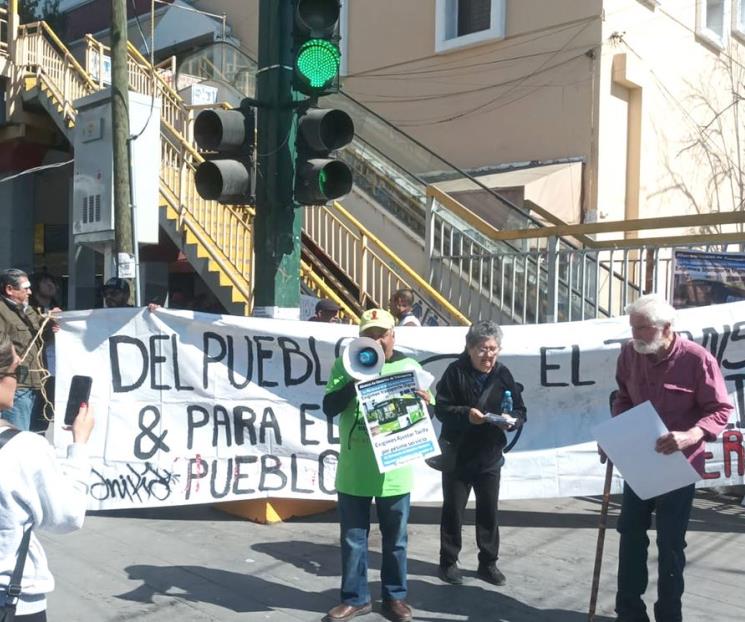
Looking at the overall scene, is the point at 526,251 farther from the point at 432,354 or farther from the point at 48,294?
the point at 48,294

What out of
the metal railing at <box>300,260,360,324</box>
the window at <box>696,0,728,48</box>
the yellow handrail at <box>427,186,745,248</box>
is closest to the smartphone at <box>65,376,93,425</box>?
the yellow handrail at <box>427,186,745,248</box>

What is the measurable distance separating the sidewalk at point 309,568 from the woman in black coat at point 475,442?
21 centimetres

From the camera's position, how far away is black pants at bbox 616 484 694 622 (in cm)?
457

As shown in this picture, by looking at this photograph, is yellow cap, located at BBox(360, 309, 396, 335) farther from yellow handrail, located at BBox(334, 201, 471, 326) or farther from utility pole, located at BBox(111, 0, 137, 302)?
utility pole, located at BBox(111, 0, 137, 302)

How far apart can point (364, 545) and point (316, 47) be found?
11.5 ft

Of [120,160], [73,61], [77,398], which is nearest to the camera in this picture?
[77,398]

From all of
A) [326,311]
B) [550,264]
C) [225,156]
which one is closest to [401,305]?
[326,311]

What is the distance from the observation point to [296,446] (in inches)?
262

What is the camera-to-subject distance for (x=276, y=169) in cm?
652

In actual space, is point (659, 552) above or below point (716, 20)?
below

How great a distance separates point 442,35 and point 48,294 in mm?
9507

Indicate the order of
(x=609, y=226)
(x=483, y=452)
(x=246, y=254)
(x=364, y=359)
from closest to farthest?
(x=364, y=359), (x=483, y=452), (x=609, y=226), (x=246, y=254)

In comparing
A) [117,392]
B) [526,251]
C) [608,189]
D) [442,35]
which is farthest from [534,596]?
[442,35]

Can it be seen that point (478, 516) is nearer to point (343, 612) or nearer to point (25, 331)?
point (343, 612)
